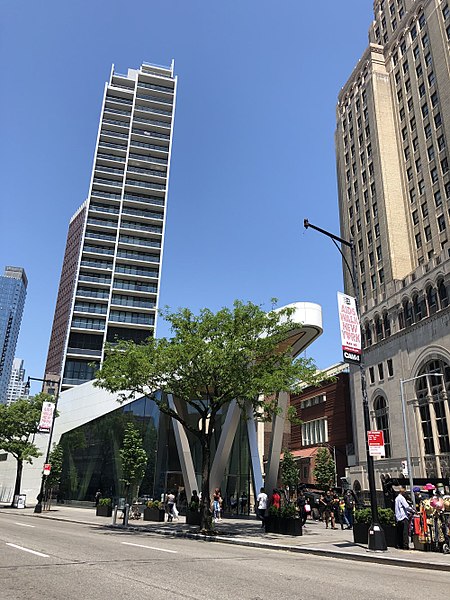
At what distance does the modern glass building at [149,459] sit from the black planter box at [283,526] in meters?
16.4

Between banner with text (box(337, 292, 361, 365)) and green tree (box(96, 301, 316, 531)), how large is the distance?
461 cm

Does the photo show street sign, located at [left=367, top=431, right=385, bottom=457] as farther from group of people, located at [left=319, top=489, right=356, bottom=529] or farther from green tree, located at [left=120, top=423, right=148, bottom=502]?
green tree, located at [left=120, top=423, right=148, bottom=502]

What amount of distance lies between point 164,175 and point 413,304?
65.3 m

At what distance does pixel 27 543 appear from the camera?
45.6 feet

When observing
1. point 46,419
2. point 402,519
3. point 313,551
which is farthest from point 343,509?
point 46,419

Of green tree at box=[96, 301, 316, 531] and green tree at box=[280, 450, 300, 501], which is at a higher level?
green tree at box=[96, 301, 316, 531]

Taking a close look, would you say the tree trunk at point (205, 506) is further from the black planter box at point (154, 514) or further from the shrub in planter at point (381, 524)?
the black planter box at point (154, 514)

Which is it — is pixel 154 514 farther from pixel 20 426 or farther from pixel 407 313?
pixel 407 313

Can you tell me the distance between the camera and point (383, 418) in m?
52.2

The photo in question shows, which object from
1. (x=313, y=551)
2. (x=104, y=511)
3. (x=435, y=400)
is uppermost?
(x=435, y=400)

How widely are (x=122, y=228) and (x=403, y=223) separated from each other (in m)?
55.1

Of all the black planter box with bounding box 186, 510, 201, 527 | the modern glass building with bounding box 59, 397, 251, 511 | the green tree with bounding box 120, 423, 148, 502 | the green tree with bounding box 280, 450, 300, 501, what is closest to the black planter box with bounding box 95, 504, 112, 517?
the modern glass building with bounding box 59, 397, 251, 511

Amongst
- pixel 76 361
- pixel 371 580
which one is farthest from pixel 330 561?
pixel 76 361

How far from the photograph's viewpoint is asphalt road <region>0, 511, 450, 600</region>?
277 inches
